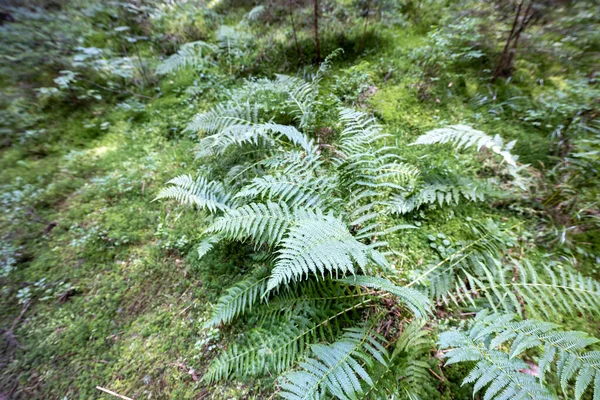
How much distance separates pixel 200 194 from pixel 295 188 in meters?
0.98

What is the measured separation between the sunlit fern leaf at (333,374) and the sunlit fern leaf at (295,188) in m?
1.06

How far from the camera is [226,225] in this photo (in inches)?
78.4

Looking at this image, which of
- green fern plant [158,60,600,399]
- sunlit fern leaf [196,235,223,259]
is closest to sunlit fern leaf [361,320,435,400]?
green fern plant [158,60,600,399]

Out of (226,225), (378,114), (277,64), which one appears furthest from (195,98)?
(226,225)

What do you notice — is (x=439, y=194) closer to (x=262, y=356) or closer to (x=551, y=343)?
(x=551, y=343)

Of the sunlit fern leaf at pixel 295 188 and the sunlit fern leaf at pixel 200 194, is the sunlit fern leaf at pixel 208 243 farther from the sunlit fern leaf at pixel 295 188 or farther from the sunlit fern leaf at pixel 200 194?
the sunlit fern leaf at pixel 295 188

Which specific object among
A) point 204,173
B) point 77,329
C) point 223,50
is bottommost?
point 77,329

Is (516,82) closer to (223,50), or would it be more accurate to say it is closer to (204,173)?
(204,173)

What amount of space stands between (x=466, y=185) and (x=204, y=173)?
2716 mm

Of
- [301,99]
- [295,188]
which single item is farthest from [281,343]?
[301,99]

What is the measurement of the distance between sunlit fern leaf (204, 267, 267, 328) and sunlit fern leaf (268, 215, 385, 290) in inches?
21.1

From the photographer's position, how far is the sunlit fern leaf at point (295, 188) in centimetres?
222

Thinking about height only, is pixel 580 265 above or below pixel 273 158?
below

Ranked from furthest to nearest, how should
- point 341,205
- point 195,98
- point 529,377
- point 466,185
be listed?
point 195,98, point 466,185, point 341,205, point 529,377
